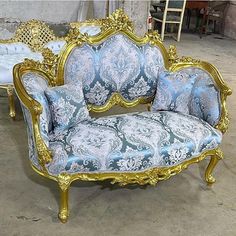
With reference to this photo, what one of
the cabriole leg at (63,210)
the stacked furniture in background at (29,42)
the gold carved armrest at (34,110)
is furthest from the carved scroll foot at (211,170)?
the stacked furniture in background at (29,42)

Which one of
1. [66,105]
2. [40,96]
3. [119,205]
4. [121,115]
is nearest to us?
[40,96]

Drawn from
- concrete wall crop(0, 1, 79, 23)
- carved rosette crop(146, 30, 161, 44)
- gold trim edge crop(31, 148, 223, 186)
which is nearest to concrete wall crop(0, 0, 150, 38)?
concrete wall crop(0, 1, 79, 23)

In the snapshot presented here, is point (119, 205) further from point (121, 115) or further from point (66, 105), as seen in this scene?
point (66, 105)

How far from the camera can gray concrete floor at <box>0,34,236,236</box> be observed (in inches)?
71.1

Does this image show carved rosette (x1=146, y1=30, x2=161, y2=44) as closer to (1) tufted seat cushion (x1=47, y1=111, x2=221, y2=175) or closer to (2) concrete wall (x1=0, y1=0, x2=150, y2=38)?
(1) tufted seat cushion (x1=47, y1=111, x2=221, y2=175)

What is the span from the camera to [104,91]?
2.17 metres

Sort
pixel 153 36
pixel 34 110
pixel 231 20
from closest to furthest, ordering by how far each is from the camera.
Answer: pixel 34 110
pixel 153 36
pixel 231 20

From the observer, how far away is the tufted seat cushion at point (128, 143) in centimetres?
174

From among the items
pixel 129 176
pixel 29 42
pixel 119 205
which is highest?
pixel 29 42

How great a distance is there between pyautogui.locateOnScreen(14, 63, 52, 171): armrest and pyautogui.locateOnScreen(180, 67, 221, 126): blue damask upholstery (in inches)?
36.5

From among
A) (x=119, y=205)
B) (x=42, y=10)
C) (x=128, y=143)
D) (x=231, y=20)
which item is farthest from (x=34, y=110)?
(x=231, y=20)

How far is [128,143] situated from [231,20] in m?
6.80

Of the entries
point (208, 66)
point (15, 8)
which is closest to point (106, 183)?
point (208, 66)

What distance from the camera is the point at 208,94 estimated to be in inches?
83.6
